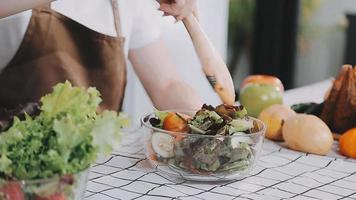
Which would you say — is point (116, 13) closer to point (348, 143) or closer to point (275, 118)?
point (275, 118)

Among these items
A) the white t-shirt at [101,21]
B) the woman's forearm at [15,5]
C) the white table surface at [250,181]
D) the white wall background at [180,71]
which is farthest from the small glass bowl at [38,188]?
the white wall background at [180,71]

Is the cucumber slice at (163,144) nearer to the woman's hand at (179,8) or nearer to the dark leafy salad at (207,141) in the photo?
the dark leafy salad at (207,141)

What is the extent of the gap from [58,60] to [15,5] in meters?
0.33

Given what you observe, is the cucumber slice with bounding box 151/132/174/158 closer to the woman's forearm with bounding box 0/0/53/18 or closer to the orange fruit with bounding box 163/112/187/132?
the orange fruit with bounding box 163/112/187/132

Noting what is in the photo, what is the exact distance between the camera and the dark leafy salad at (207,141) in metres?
0.90

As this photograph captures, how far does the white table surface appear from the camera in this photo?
0.90m

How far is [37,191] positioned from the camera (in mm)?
703

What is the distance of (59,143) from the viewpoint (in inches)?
27.6

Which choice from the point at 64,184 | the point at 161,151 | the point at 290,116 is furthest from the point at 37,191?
the point at 290,116

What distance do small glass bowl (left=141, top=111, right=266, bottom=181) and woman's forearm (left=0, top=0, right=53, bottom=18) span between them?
26 cm

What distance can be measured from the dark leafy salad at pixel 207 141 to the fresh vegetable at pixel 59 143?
18cm

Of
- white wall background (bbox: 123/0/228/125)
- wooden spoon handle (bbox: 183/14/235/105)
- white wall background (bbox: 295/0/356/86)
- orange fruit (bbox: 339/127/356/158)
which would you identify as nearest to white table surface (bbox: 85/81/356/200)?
orange fruit (bbox: 339/127/356/158)

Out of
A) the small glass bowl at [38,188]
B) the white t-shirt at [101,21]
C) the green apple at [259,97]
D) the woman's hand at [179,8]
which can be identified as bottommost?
the green apple at [259,97]

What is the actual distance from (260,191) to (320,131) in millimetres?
236
